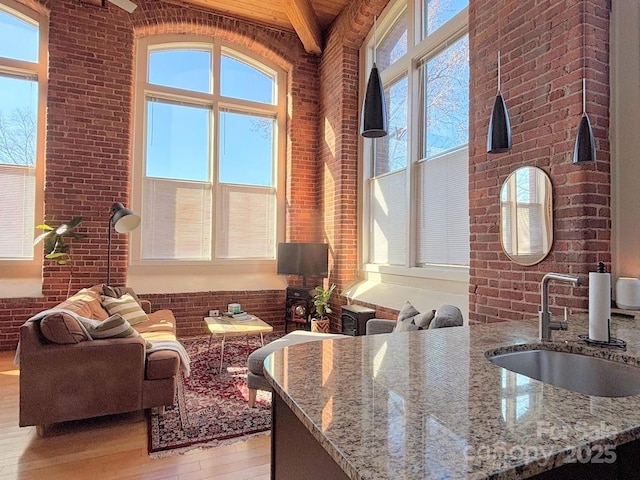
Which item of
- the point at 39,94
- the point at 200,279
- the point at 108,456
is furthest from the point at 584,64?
the point at 39,94

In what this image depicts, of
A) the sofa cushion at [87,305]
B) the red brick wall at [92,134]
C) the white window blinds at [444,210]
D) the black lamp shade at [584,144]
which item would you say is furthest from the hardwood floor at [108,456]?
the black lamp shade at [584,144]

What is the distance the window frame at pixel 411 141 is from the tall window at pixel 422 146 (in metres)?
0.01

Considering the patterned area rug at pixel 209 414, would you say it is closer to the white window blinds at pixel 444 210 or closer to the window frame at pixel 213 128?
the window frame at pixel 213 128

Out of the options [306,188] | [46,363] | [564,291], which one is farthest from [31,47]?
[564,291]

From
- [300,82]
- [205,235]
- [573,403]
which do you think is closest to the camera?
[573,403]

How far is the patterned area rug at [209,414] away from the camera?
2.46 metres

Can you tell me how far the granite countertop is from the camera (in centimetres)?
69

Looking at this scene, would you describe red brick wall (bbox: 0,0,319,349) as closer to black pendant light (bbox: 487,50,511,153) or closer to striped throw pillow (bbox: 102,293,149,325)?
striped throw pillow (bbox: 102,293,149,325)

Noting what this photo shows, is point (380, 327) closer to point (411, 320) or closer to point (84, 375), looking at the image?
point (411, 320)

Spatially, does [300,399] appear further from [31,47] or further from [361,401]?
[31,47]

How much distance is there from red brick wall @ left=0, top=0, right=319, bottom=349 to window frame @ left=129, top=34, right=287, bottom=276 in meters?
0.17

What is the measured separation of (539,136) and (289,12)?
4003 millimetres

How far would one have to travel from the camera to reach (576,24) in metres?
2.34

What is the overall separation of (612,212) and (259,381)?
2.61m
